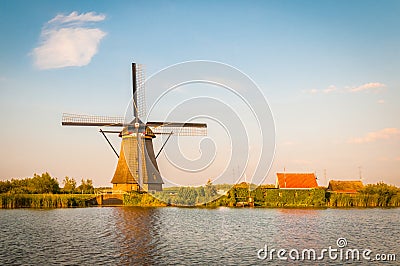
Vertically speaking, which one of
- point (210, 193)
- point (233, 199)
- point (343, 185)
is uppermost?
point (343, 185)

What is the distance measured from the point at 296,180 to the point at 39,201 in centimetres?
2367

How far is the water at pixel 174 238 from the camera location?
13.6 metres

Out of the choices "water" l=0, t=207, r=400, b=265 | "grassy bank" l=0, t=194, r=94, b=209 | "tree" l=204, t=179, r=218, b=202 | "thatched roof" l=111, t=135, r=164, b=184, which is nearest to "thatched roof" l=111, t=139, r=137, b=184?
A: "thatched roof" l=111, t=135, r=164, b=184

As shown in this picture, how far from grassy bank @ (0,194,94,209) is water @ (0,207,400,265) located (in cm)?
1077

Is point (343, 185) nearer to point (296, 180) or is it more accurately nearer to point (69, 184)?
point (296, 180)

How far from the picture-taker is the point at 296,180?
41.8 metres

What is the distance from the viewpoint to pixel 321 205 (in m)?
37.3

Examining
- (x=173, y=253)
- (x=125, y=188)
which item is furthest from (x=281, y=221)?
(x=125, y=188)

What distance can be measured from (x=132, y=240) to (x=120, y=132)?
70.0 ft

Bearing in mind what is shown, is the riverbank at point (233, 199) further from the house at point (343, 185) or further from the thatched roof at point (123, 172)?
the house at point (343, 185)

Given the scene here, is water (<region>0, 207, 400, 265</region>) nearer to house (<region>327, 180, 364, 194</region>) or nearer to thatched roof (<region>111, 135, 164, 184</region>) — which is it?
thatched roof (<region>111, 135, 164, 184</region>)

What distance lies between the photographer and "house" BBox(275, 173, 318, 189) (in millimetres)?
41312

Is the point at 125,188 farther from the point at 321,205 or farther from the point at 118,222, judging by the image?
the point at 321,205

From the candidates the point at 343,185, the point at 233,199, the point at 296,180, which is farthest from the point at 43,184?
the point at 343,185
